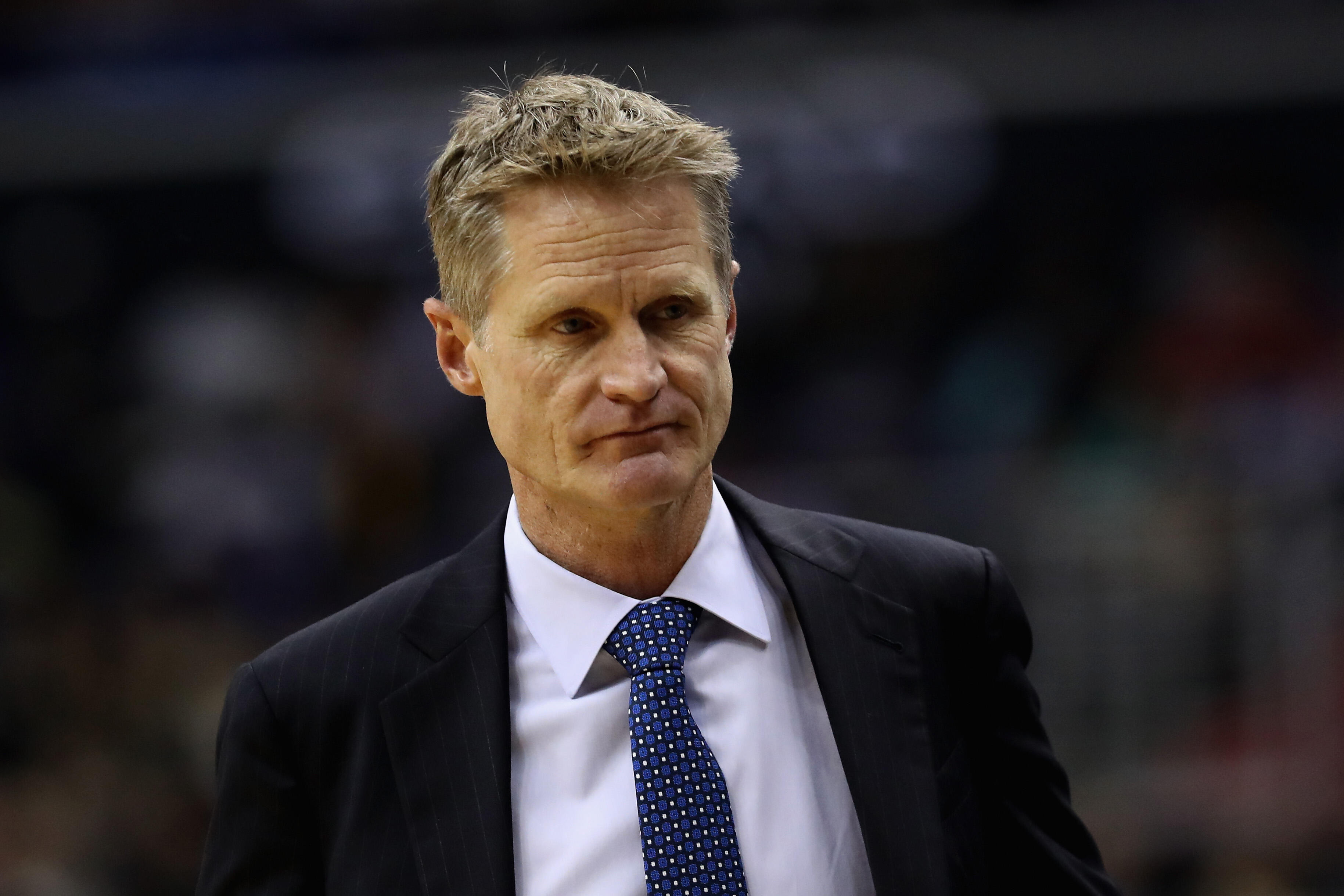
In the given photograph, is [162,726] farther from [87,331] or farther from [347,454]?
[87,331]

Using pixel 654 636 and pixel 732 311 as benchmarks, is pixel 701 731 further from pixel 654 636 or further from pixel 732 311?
pixel 732 311

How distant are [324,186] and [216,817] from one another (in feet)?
23.1

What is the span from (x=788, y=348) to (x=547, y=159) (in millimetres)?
6721

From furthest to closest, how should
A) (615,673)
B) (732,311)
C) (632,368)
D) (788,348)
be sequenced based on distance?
(788,348) → (732,311) → (615,673) → (632,368)

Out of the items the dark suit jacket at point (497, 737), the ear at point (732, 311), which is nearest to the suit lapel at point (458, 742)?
the dark suit jacket at point (497, 737)

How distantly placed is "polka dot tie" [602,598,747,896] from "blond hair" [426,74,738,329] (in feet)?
1.74

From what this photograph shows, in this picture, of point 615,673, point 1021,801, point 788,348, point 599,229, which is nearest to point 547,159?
point 599,229

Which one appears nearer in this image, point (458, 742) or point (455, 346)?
point (458, 742)

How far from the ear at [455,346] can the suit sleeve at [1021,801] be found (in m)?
0.88

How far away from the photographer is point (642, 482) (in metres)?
2.24

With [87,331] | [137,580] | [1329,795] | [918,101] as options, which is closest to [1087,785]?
[1329,795]

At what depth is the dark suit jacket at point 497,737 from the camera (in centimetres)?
222

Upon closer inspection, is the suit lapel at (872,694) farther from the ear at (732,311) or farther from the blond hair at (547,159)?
the blond hair at (547,159)

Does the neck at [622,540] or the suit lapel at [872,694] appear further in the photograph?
the neck at [622,540]
